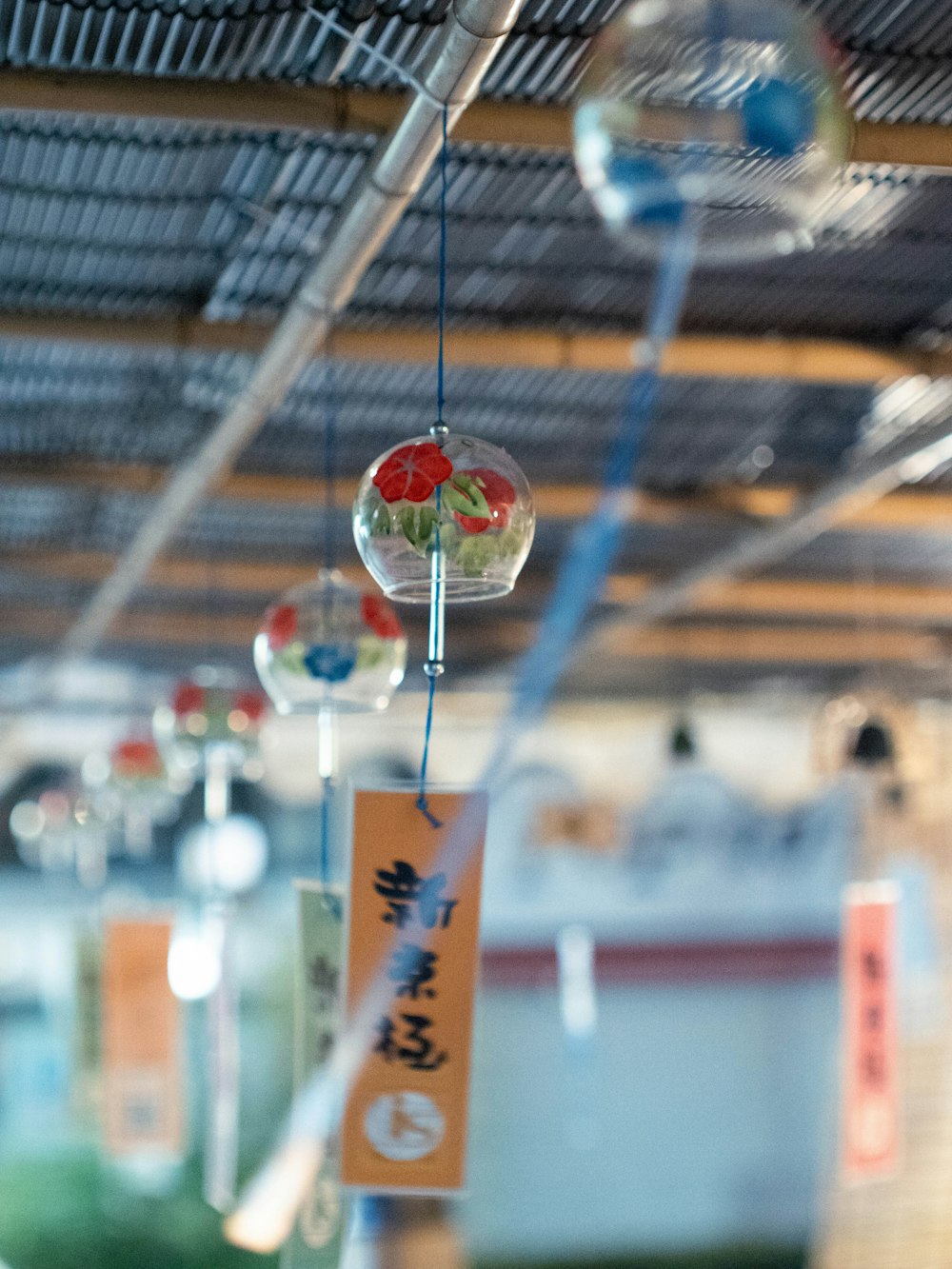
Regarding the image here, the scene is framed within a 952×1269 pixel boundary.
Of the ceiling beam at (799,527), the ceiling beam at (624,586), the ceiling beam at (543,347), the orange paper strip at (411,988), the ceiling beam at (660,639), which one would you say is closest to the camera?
the orange paper strip at (411,988)

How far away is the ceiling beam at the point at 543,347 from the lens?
237 inches

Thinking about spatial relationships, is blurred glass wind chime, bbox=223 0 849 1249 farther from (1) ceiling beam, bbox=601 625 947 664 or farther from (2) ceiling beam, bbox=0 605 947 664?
(1) ceiling beam, bbox=601 625 947 664

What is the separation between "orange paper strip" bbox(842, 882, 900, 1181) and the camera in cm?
927

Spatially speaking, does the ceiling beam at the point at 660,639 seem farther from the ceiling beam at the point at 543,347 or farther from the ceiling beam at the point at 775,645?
the ceiling beam at the point at 543,347

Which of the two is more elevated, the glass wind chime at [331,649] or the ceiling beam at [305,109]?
the ceiling beam at [305,109]

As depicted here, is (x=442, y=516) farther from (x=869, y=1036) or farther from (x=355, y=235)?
(x=869, y=1036)

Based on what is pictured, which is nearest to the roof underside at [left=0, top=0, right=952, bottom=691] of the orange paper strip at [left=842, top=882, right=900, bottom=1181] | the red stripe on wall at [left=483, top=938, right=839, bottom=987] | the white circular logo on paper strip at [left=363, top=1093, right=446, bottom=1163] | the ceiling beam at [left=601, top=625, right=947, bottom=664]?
the white circular logo on paper strip at [left=363, top=1093, right=446, bottom=1163]

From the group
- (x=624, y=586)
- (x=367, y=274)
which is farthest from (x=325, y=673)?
(x=624, y=586)

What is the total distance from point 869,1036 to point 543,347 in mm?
4805

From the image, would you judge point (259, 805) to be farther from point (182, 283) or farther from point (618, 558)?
point (182, 283)

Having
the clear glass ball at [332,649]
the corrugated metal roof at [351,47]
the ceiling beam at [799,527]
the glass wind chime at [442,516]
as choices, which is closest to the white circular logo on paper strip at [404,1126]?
the clear glass ball at [332,649]

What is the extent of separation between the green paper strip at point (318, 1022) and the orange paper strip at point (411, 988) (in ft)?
1.42

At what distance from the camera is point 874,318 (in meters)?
6.26

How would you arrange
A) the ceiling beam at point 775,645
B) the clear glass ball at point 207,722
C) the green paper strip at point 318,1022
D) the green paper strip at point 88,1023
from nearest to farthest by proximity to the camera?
1. the green paper strip at point 318,1022
2. the clear glass ball at point 207,722
3. the green paper strip at point 88,1023
4. the ceiling beam at point 775,645
